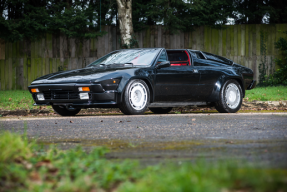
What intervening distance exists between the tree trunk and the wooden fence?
207 centimetres

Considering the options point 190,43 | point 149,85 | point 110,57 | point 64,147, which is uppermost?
point 190,43

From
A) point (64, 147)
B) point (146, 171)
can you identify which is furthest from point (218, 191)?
point (64, 147)

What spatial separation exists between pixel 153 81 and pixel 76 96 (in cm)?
158

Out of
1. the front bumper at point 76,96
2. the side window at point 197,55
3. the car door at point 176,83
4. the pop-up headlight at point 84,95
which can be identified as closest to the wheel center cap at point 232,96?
the car door at point 176,83

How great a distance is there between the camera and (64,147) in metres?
4.35

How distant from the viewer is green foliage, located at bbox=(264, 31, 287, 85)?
16547 millimetres

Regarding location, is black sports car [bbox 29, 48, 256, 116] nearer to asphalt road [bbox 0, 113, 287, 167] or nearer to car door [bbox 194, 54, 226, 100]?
car door [bbox 194, 54, 226, 100]

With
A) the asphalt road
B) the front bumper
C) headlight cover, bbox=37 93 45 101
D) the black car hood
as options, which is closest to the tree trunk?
the black car hood

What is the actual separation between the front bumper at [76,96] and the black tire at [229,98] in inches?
102

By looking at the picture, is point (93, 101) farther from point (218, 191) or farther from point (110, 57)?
point (218, 191)

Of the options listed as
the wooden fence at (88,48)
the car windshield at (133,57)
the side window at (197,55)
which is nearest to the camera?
the car windshield at (133,57)

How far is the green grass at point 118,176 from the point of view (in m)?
2.32

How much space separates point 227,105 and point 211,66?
93 cm

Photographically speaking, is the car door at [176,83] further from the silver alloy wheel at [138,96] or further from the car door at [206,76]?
the silver alloy wheel at [138,96]
